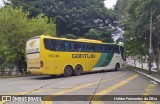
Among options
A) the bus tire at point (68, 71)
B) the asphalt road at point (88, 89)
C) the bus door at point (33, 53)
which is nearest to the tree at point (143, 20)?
the asphalt road at point (88, 89)

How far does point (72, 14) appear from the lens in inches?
1373

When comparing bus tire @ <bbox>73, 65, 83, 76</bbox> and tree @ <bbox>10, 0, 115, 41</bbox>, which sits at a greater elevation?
tree @ <bbox>10, 0, 115, 41</bbox>

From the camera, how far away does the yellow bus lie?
2116cm

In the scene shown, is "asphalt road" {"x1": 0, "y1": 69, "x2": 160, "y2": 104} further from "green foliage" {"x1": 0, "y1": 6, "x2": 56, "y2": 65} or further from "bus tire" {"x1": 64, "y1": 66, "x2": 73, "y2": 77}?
"green foliage" {"x1": 0, "y1": 6, "x2": 56, "y2": 65}

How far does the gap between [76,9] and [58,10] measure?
2.41m

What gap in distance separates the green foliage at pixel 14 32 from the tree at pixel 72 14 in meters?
7.26

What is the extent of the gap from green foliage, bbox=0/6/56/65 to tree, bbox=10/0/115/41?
7264mm

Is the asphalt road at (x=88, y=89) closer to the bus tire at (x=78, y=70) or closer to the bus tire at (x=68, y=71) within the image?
the bus tire at (x=68, y=71)

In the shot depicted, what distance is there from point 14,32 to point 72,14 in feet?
35.2

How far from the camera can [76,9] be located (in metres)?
35.5

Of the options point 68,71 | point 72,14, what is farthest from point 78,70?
point 72,14

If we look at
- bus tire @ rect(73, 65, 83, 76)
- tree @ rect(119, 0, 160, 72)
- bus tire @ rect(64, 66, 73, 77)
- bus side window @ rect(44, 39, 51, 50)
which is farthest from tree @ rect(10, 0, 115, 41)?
bus side window @ rect(44, 39, 51, 50)

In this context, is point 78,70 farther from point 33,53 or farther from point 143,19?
point 143,19

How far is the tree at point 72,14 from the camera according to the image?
34.1 metres
